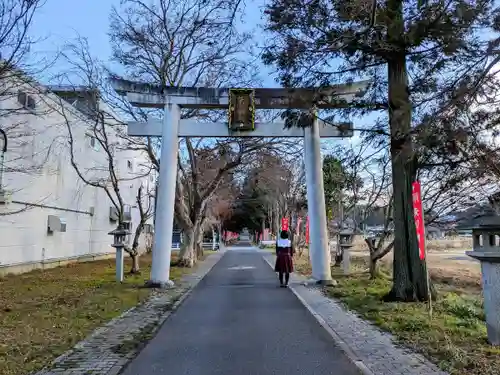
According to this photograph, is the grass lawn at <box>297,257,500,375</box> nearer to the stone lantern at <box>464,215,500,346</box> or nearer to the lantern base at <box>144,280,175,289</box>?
the stone lantern at <box>464,215,500,346</box>

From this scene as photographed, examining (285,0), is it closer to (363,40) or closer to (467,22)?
(363,40)

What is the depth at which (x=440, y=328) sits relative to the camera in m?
7.55

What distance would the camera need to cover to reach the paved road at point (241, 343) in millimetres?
5594

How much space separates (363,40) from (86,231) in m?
19.3

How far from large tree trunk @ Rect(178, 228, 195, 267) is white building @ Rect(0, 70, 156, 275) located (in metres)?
3.98

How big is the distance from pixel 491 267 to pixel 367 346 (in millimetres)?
2091

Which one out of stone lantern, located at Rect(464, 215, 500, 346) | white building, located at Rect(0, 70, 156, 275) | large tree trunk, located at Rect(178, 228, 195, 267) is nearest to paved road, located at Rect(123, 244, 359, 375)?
stone lantern, located at Rect(464, 215, 500, 346)

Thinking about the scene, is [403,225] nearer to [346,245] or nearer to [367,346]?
[367,346]

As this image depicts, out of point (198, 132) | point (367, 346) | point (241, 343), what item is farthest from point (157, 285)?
point (367, 346)

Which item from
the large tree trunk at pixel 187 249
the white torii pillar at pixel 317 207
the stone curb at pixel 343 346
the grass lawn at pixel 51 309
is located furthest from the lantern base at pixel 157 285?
the large tree trunk at pixel 187 249

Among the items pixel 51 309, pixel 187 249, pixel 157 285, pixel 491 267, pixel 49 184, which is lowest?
pixel 51 309

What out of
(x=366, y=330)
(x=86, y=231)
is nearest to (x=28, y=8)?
(x=366, y=330)

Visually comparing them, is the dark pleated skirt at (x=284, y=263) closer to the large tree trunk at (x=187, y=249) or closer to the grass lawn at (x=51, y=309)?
the grass lawn at (x=51, y=309)

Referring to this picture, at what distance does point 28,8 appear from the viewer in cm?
791
